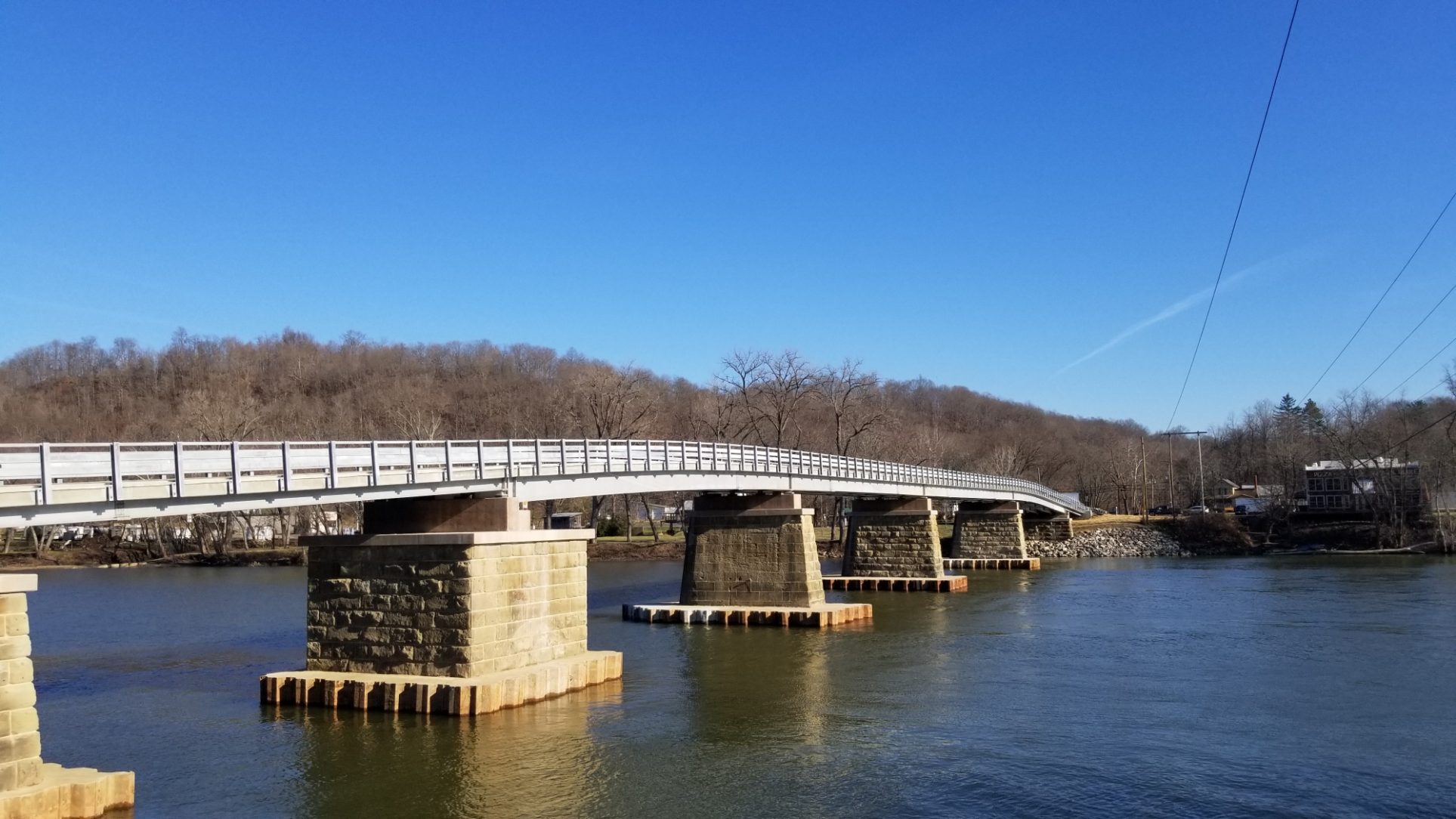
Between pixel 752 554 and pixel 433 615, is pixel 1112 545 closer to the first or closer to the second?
pixel 752 554

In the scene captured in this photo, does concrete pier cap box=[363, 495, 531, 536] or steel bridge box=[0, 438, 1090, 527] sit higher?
steel bridge box=[0, 438, 1090, 527]

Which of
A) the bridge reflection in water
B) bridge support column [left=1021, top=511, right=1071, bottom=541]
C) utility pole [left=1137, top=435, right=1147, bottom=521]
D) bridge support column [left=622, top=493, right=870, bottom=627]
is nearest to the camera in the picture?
the bridge reflection in water

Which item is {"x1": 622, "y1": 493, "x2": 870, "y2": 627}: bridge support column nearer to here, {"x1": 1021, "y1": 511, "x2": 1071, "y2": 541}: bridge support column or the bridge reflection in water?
the bridge reflection in water

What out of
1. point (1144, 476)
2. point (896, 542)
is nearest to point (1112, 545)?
point (1144, 476)

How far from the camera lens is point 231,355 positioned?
141 m

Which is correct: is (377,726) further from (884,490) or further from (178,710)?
(884,490)

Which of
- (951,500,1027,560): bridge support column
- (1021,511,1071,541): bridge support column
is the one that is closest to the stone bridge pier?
(951,500,1027,560): bridge support column

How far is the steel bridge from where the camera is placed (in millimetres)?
14945

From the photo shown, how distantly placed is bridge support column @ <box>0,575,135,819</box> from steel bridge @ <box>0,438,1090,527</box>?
220cm

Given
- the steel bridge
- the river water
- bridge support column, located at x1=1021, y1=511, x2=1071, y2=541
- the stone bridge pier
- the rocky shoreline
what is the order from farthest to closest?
bridge support column, located at x1=1021, y1=511, x2=1071, y2=541 → the rocky shoreline → the stone bridge pier → the steel bridge → the river water

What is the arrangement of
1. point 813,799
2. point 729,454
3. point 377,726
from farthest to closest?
point 729,454 < point 377,726 < point 813,799

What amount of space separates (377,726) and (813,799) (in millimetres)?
8591

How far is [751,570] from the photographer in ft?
123

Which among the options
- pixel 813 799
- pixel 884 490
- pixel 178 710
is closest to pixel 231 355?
pixel 884 490
